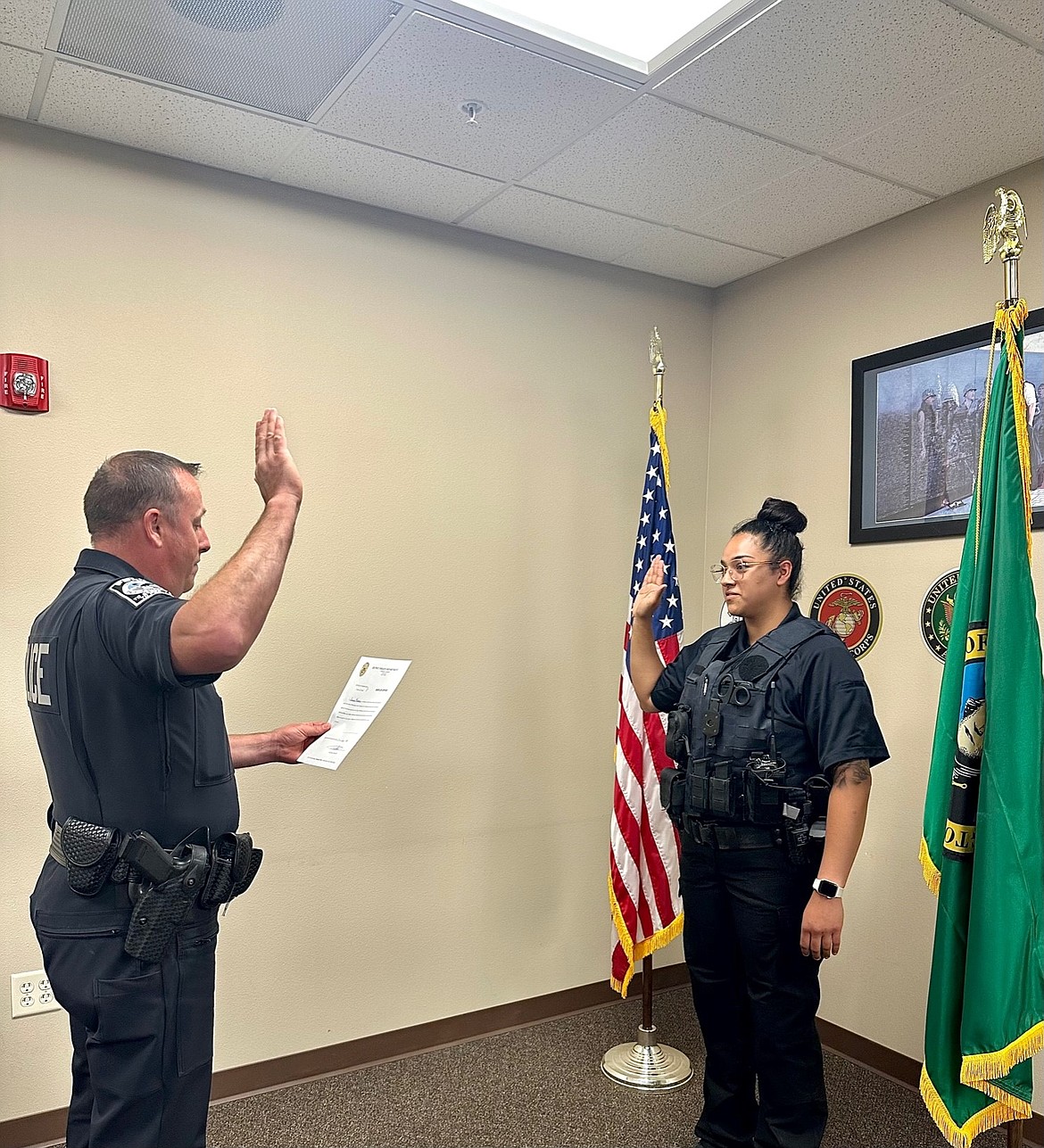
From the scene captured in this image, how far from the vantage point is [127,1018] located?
1.69m

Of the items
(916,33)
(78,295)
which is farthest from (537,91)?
(78,295)

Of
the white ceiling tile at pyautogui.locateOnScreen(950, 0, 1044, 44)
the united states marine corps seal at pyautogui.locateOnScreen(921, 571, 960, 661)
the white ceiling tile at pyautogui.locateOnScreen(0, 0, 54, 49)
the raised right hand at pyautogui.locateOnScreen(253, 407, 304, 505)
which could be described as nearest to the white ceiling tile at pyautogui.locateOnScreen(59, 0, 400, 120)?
the white ceiling tile at pyautogui.locateOnScreen(0, 0, 54, 49)

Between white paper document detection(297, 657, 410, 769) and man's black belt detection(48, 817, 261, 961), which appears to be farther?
white paper document detection(297, 657, 410, 769)

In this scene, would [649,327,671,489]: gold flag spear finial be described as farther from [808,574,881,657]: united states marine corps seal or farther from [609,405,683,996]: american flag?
[808,574,881,657]: united states marine corps seal

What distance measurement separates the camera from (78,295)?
2.72 meters

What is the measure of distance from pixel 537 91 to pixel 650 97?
0.93 feet

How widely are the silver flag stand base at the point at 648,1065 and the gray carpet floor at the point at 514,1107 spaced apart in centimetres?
3

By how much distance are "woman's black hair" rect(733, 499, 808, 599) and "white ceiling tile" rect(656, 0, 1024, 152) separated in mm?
994

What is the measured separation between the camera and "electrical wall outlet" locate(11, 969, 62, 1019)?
2602 millimetres

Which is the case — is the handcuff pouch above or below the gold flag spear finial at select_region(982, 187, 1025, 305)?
below

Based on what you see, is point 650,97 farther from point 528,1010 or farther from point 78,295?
point 528,1010

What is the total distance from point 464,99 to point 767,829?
1.95 m

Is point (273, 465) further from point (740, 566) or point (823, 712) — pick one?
point (823, 712)

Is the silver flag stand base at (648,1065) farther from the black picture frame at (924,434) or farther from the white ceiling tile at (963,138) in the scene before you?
the white ceiling tile at (963,138)
